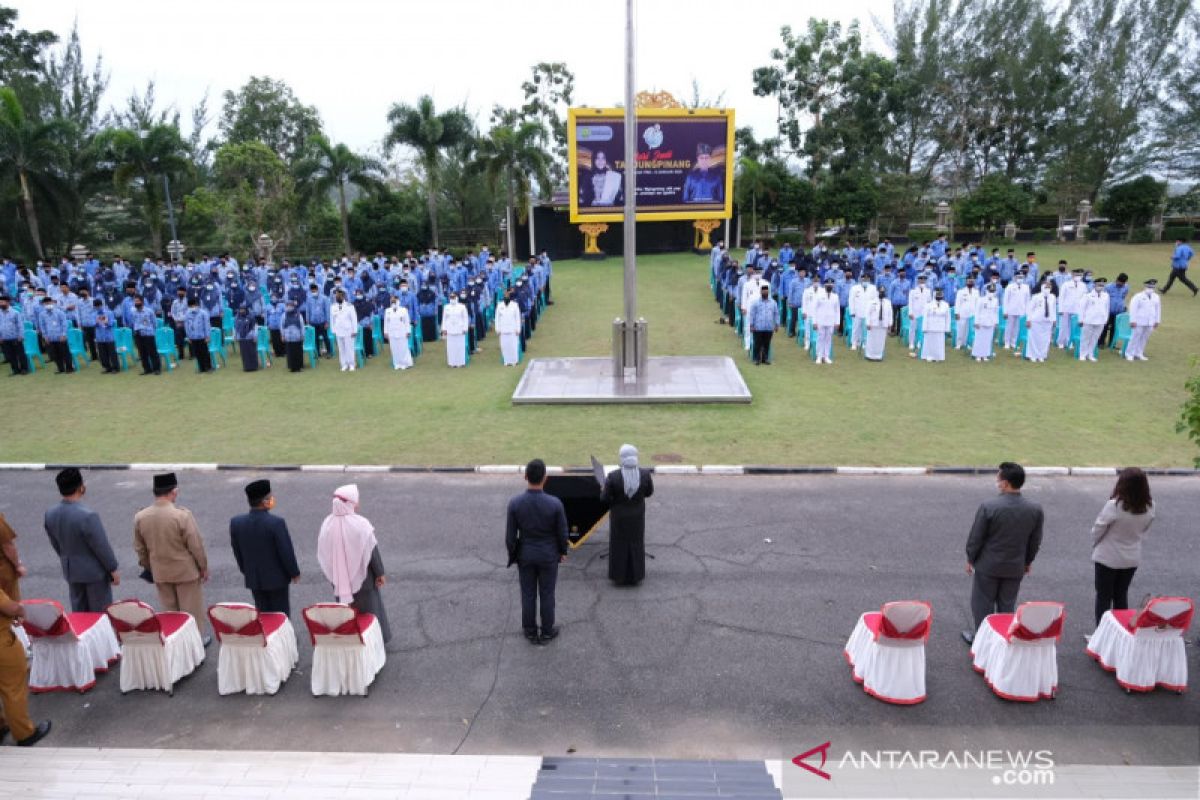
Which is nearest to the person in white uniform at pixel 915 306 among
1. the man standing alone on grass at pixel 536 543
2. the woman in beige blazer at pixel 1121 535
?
the woman in beige blazer at pixel 1121 535

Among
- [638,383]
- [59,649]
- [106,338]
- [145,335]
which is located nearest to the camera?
[59,649]

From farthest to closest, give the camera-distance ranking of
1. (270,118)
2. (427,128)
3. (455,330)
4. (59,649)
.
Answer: (270,118)
(427,128)
(455,330)
(59,649)

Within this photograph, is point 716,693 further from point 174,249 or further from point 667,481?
point 174,249

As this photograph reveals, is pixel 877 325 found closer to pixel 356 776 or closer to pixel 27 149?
pixel 356 776

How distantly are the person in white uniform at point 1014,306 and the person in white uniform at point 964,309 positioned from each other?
62 centimetres

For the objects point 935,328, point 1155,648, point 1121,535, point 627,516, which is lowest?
point 1155,648

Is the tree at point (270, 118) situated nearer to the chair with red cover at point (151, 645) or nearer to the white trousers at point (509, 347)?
Answer: the white trousers at point (509, 347)

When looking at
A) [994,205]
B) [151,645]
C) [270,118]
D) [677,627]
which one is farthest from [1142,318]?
[270,118]

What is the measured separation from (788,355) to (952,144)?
30548 mm

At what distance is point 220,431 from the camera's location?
1230 centimetres

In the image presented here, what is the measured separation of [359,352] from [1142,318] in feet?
51.2

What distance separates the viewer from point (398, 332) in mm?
15906

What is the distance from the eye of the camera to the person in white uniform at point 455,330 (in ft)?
51.9

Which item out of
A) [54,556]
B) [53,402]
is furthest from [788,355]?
[53,402]
